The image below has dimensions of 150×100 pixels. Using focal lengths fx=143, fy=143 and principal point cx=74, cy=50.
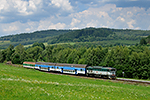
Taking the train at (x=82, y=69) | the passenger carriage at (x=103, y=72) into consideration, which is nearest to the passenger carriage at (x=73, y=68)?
the train at (x=82, y=69)

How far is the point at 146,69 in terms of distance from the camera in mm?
75812

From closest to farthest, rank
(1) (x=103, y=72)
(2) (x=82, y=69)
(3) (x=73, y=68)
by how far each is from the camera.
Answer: (1) (x=103, y=72) < (2) (x=82, y=69) < (3) (x=73, y=68)

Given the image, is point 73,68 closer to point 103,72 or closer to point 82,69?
point 82,69

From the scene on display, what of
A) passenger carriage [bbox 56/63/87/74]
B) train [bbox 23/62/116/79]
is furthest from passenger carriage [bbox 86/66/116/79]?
passenger carriage [bbox 56/63/87/74]

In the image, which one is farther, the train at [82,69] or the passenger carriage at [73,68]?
the passenger carriage at [73,68]

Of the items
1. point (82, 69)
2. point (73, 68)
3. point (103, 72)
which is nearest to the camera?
point (103, 72)

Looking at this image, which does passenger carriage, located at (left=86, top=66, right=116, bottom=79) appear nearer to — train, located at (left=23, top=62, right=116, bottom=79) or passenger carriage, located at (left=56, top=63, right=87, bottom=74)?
train, located at (left=23, top=62, right=116, bottom=79)

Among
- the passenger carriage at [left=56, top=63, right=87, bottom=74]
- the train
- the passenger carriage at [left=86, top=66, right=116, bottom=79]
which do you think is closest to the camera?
the passenger carriage at [left=86, top=66, right=116, bottom=79]

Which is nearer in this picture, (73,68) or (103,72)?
(103,72)

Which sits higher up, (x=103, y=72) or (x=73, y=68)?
(x=73, y=68)

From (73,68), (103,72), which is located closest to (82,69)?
(73,68)

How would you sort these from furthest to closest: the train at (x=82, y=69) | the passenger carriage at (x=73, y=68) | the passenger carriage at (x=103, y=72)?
the passenger carriage at (x=73, y=68), the train at (x=82, y=69), the passenger carriage at (x=103, y=72)

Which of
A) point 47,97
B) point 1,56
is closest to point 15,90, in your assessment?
point 47,97

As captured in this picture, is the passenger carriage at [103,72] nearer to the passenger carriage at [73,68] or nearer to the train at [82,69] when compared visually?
the train at [82,69]
